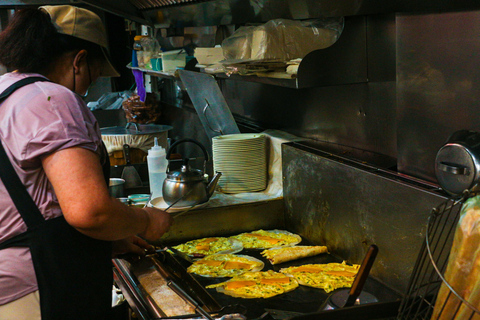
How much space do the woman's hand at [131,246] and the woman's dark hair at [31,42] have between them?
Result: 83cm

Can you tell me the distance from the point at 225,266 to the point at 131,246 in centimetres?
42

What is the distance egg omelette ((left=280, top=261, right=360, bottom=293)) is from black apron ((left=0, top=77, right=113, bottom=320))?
775 mm

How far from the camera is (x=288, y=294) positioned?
203cm

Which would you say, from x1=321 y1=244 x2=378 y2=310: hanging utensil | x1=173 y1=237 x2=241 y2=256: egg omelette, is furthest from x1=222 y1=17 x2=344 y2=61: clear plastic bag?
x1=321 y1=244 x2=378 y2=310: hanging utensil

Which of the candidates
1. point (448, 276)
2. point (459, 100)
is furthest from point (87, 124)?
point (459, 100)

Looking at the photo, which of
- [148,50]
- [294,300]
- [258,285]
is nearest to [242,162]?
[258,285]

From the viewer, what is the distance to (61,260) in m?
1.62

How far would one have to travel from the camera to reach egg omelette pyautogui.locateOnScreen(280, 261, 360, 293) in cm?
206

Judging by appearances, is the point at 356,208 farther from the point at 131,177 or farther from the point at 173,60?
the point at 173,60

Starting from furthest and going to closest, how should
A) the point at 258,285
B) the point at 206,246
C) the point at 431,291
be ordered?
1. the point at 206,246
2. the point at 258,285
3. the point at 431,291

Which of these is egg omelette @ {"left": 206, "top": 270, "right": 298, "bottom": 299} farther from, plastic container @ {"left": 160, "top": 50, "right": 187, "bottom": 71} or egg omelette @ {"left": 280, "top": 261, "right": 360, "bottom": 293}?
plastic container @ {"left": 160, "top": 50, "right": 187, "bottom": 71}

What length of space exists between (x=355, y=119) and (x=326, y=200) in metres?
0.42

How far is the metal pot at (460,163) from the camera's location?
1367mm

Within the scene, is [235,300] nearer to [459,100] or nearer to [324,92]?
[459,100]
